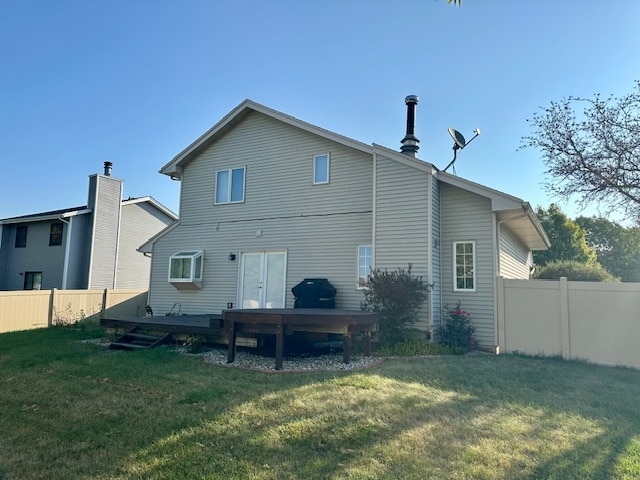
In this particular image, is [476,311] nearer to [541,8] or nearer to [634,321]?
[634,321]

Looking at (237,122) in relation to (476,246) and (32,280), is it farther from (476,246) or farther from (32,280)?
(32,280)

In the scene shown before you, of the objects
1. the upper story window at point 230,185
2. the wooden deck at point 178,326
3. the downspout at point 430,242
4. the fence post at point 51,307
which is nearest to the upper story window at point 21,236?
the fence post at point 51,307

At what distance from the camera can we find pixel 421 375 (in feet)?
21.6

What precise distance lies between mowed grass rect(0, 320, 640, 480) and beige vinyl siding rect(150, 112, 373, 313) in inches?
187

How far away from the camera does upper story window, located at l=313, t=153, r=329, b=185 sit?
11.8 metres

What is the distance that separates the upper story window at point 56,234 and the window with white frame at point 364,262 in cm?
1559

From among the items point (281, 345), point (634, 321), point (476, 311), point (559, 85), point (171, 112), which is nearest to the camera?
point (281, 345)

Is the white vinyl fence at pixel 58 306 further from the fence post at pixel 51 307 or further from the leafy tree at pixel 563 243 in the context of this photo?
the leafy tree at pixel 563 243

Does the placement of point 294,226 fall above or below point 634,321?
above

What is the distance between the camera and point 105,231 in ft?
66.5

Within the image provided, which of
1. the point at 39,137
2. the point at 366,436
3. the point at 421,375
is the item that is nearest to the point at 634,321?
the point at 421,375

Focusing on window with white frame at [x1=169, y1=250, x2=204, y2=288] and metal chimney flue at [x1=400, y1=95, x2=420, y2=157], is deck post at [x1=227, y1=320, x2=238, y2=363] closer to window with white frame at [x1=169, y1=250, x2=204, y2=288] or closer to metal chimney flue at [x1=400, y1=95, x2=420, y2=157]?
window with white frame at [x1=169, y1=250, x2=204, y2=288]

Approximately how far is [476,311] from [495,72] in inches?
237

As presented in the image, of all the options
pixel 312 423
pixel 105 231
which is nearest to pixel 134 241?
pixel 105 231
